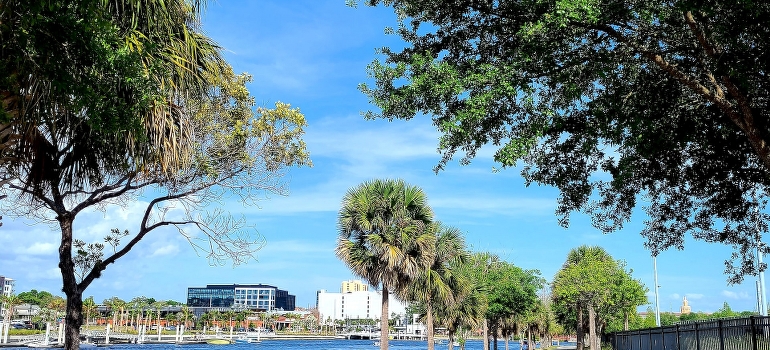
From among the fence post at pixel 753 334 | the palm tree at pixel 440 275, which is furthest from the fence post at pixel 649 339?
the fence post at pixel 753 334

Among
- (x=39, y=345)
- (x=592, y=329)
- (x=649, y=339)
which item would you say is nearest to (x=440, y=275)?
(x=649, y=339)

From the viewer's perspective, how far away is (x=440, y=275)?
34.4 metres

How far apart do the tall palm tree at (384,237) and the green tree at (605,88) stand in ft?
49.3

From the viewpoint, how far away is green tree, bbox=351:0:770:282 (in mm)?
9570

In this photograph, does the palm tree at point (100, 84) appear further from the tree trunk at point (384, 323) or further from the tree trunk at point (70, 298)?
the tree trunk at point (384, 323)

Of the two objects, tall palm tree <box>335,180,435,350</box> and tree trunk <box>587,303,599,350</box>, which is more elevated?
tall palm tree <box>335,180,435,350</box>

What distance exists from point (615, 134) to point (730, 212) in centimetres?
525

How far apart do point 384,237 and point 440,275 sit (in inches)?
270

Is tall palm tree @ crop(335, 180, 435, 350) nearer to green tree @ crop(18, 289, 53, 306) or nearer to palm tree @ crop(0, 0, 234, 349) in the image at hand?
palm tree @ crop(0, 0, 234, 349)

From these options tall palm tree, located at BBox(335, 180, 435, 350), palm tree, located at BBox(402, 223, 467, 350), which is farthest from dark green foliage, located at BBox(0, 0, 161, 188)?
palm tree, located at BBox(402, 223, 467, 350)

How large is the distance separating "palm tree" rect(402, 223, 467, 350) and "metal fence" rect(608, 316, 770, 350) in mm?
9549

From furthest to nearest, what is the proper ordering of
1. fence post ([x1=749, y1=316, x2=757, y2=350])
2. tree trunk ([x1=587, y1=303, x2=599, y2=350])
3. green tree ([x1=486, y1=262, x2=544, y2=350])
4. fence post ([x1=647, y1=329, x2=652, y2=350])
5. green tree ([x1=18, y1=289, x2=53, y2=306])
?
1. green tree ([x1=18, y1=289, x2=53, y2=306])
2. green tree ([x1=486, y1=262, x2=544, y2=350])
3. tree trunk ([x1=587, y1=303, x2=599, y2=350])
4. fence post ([x1=647, y1=329, x2=652, y2=350])
5. fence post ([x1=749, y1=316, x2=757, y2=350])

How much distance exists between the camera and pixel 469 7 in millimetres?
11328

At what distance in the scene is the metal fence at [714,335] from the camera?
15641mm
